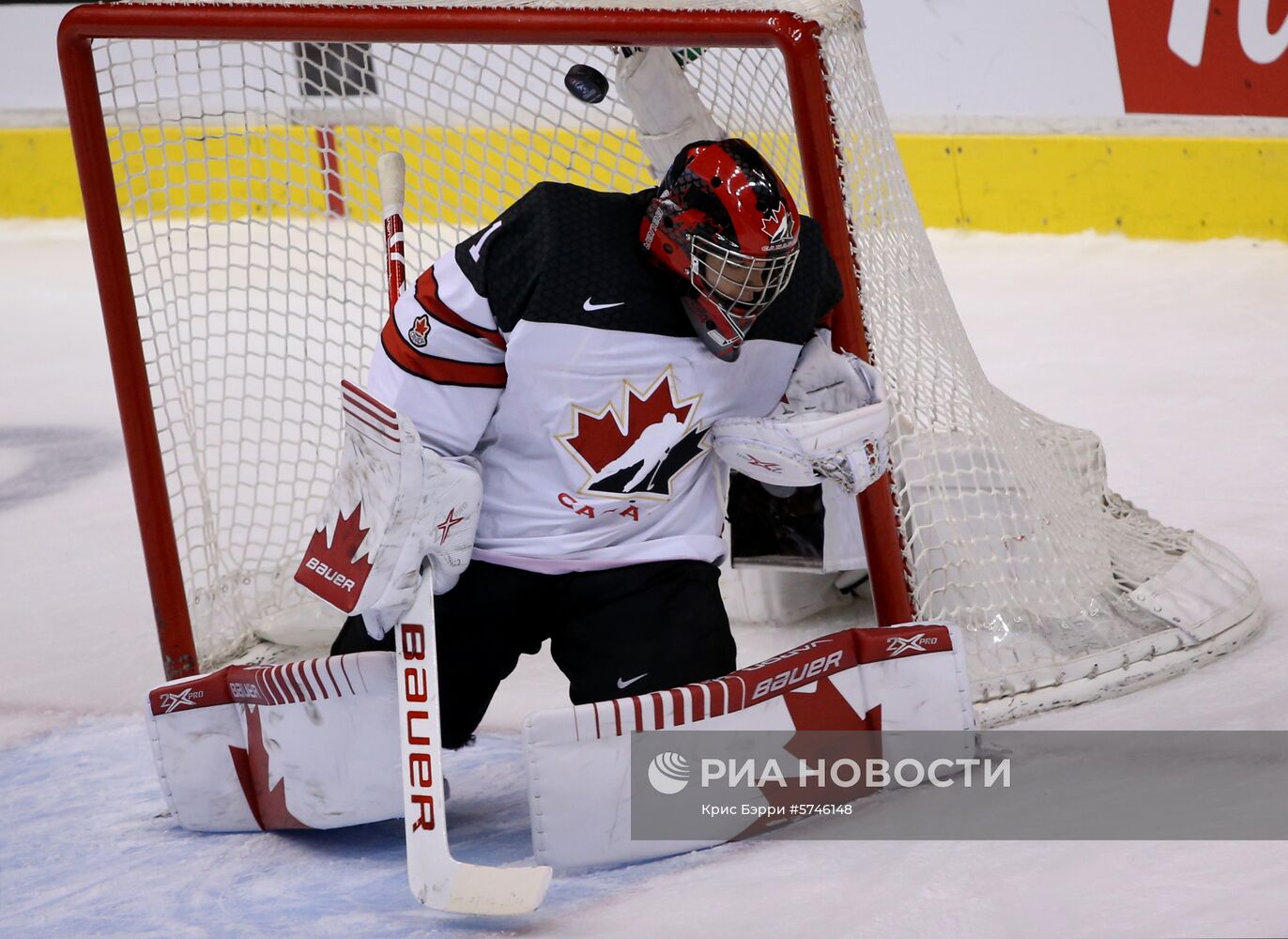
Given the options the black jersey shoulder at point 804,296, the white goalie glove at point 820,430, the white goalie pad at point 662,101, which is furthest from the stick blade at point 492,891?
the white goalie pad at point 662,101

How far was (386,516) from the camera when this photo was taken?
1.79m

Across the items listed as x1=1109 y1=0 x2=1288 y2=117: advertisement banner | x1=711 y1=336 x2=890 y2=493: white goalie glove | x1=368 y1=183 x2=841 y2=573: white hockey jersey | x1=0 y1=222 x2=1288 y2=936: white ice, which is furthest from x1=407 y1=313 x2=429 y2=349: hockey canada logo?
x1=1109 y1=0 x2=1288 y2=117: advertisement banner

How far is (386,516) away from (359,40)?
0.72 meters

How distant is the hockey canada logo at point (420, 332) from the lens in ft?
6.06

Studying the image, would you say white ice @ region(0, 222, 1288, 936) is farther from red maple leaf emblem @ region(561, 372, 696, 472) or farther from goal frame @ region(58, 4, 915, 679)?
red maple leaf emblem @ region(561, 372, 696, 472)

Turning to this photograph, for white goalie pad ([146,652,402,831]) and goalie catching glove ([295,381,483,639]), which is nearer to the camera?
goalie catching glove ([295,381,483,639])

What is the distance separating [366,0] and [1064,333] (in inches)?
103

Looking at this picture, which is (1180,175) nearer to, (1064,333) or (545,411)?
(1064,333)

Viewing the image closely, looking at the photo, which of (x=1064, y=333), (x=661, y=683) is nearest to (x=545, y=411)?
(x=661, y=683)

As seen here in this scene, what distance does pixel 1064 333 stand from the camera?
421cm

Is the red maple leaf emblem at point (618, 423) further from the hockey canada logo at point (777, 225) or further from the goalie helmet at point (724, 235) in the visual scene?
the hockey canada logo at point (777, 225)

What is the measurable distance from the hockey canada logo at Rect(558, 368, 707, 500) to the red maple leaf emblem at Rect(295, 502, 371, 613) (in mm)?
284

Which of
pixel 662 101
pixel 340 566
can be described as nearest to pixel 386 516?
pixel 340 566

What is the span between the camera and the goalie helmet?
69.6 inches
